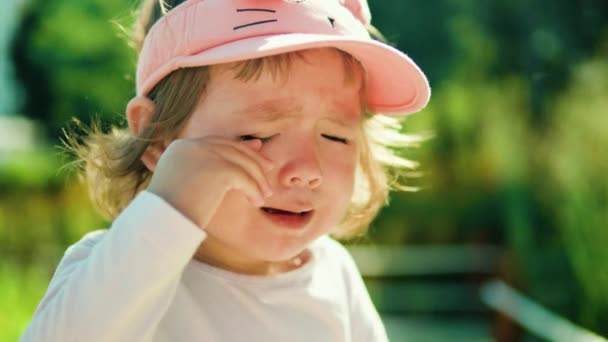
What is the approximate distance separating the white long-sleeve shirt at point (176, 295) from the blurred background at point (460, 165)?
54 centimetres

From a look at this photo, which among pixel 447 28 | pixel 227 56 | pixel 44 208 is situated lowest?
pixel 44 208

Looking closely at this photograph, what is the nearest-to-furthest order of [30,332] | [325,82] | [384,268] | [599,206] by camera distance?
[30,332]
[325,82]
[599,206]
[384,268]

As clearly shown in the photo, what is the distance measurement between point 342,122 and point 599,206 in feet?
5.24

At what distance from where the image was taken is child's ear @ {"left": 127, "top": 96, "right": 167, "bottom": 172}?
1778 mm

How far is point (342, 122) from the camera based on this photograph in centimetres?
Result: 172

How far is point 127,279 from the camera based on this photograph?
1400 mm

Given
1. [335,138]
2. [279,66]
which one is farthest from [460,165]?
[279,66]

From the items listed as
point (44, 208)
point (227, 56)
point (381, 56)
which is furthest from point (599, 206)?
Answer: point (44, 208)

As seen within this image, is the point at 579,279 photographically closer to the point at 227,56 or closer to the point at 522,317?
the point at 522,317

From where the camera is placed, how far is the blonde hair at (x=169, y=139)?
5.52 feet

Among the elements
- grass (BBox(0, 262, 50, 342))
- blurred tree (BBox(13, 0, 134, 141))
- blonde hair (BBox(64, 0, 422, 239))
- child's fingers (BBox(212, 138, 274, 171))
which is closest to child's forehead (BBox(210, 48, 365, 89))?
blonde hair (BBox(64, 0, 422, 239))

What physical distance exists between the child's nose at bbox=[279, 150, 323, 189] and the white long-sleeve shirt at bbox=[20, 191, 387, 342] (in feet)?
0.72

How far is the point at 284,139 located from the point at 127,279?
1.28 ft

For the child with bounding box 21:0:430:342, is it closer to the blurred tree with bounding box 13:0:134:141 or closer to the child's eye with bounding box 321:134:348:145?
the child's eye with bounding box 321:134:348:145
